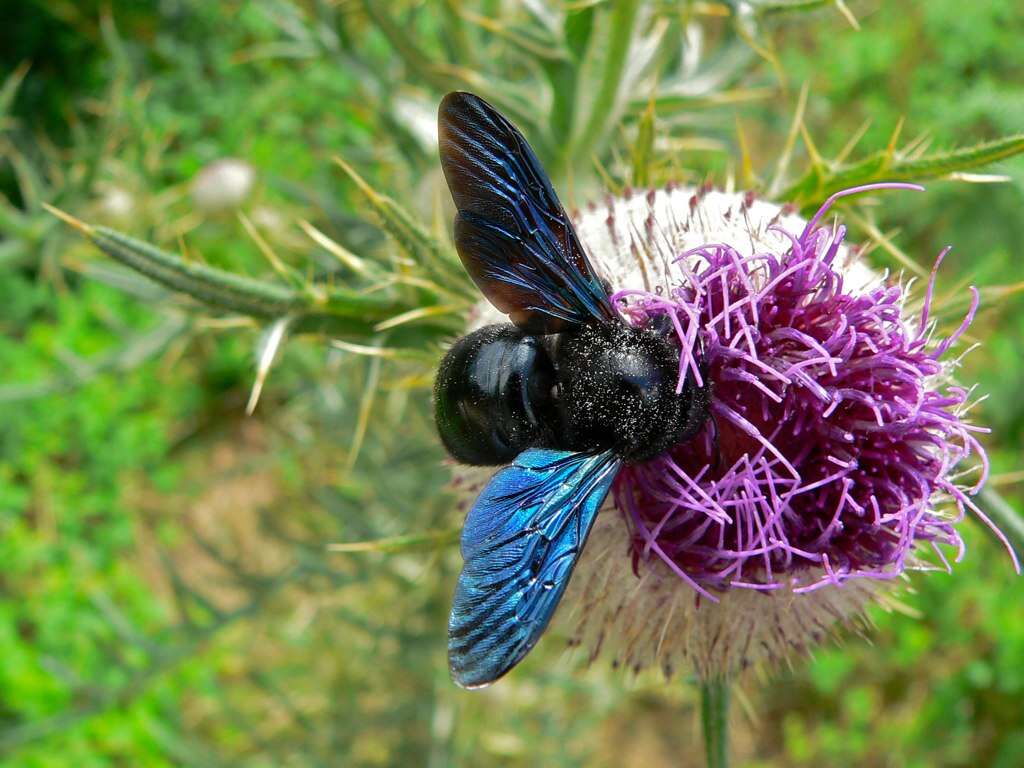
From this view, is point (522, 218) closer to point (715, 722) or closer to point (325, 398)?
point (715, 722)

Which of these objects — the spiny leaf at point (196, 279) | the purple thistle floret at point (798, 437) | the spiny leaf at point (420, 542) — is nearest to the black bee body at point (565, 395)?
the purple thistle floret at point (798, 437)

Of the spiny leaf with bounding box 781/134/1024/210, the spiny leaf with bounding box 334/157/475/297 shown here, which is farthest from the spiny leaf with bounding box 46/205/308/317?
the spiny leaf with bounding box 781/134/1024/210

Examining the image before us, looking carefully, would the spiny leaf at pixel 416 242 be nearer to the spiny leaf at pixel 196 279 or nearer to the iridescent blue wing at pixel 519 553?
the spiny leaf at pixel 196 279

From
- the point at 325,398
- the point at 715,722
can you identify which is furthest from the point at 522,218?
the point at 325,398

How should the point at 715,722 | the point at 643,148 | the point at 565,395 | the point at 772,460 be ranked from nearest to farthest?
the point at 565,395, the point at 772,460, the point at 715,722, the point at 643,148

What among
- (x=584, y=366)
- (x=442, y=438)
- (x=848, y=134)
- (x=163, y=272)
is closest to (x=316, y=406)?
(x=163, y=272)
